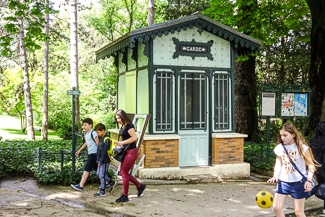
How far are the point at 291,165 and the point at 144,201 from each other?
345cm

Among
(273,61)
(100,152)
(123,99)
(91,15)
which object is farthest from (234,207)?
(91,15)

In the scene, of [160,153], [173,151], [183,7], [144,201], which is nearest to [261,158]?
[173,151]

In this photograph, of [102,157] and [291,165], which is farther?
[102,157]

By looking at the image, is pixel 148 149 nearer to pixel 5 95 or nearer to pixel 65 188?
pixel 65 188

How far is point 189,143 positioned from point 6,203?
4968 millimetres

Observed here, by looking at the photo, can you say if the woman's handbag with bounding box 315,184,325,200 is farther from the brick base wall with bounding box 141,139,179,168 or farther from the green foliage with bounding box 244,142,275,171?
the green foliage with bounding box 244,142,275,171

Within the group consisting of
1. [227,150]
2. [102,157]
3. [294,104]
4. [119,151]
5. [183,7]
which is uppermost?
[183,7]

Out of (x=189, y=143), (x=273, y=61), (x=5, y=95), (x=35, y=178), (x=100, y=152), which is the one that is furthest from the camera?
(x=5, y=95)

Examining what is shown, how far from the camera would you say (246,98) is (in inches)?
731

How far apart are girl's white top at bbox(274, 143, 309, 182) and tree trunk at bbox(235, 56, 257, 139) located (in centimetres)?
1304

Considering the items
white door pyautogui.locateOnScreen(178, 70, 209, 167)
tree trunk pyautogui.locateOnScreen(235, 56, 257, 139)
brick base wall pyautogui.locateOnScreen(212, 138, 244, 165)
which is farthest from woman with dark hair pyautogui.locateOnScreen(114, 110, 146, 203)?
tree trunk pyautogui.locateOnScreen(235, 56, 257, 139)

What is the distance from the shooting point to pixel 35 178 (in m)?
9.80

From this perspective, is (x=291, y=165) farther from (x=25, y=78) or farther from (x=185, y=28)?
(x=25, y=78)

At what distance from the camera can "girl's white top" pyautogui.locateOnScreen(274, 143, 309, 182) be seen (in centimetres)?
556
